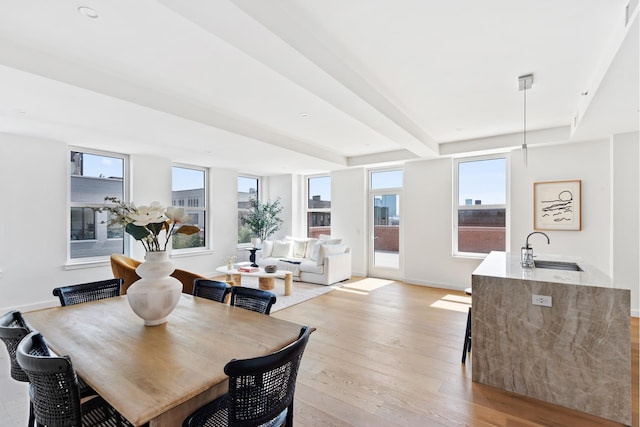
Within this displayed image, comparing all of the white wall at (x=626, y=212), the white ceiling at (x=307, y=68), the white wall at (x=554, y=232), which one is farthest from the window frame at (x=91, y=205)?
the white wall at (x=626, y=212)

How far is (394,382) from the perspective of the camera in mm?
2512

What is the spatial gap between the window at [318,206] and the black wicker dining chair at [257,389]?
21.4 feet

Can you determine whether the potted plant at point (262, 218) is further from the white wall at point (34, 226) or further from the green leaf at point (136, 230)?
the green leaf at point (136, 230)

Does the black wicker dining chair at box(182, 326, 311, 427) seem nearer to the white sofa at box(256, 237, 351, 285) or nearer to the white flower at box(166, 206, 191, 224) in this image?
the white flower at box(166, 206, 191, 224)

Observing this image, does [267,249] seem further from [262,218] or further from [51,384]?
[51,384]

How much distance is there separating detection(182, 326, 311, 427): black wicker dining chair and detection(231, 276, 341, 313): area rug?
10.1 ft

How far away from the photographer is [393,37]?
235 centimetres

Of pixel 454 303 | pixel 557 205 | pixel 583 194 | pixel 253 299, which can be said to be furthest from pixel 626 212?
pixel 253 299

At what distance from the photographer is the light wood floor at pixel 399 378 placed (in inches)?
82.0

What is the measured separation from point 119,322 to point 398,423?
1832 millimetres

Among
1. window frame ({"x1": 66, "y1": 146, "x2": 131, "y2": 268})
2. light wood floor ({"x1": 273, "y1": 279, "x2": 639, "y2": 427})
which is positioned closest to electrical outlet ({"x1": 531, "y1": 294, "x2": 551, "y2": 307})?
light wood floor ({"x1": 273, "y1": 279, "x2": 639, "y2": 427})

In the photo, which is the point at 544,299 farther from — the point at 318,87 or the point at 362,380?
the point at 318,87

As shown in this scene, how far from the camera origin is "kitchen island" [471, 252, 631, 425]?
206cm

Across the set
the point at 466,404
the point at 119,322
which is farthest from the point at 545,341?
the point at 119,322
